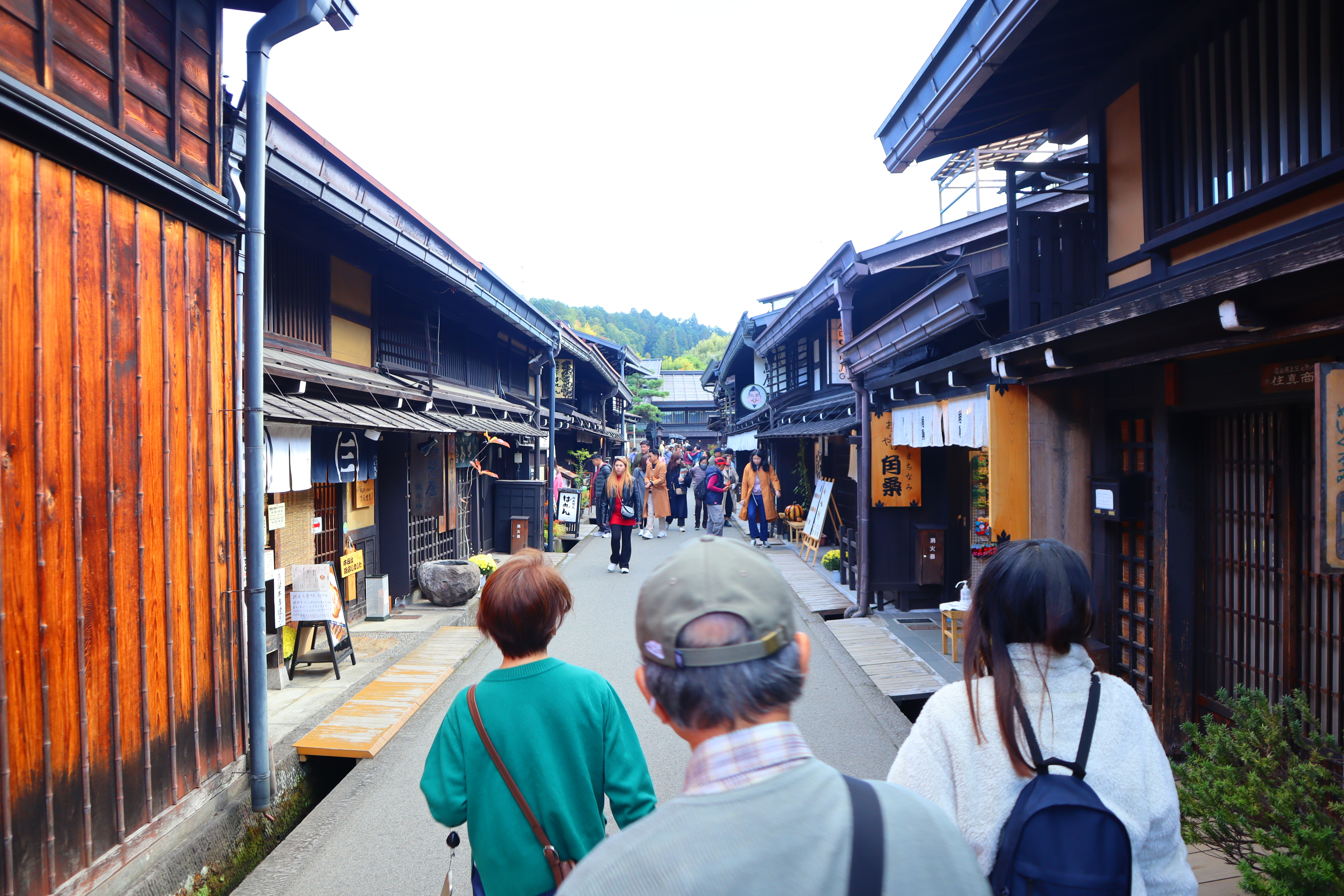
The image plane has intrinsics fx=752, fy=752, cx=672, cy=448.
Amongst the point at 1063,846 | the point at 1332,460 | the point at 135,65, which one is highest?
the point at 135,65

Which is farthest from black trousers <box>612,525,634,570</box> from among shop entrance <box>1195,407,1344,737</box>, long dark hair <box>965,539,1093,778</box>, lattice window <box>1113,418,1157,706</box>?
long dark hair <box>965,539,1093,778</box>

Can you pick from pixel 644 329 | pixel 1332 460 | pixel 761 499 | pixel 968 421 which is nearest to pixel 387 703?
pixel 968 421

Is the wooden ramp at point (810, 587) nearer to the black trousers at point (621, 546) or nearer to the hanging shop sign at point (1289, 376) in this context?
the black trousers at point (621, 546)

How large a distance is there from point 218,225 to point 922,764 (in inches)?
207

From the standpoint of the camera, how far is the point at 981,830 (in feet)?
6.23

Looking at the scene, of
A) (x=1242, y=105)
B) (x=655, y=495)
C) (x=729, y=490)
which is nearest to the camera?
(x=1242, y=105)

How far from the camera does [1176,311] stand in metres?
4.18

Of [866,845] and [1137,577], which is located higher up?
[866,845]

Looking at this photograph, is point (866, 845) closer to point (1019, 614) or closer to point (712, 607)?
point (712, 607)

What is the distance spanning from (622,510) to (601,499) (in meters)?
5.51

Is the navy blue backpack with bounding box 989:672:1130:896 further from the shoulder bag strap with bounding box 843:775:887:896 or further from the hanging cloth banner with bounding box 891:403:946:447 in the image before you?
the hanging cloth banner with bounding box 891:403:946:447

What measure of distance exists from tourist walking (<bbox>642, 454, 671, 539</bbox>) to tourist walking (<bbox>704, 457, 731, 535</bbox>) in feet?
5.45

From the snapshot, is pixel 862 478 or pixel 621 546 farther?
pixel 621 546

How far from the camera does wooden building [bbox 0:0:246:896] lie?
11.1 ft
